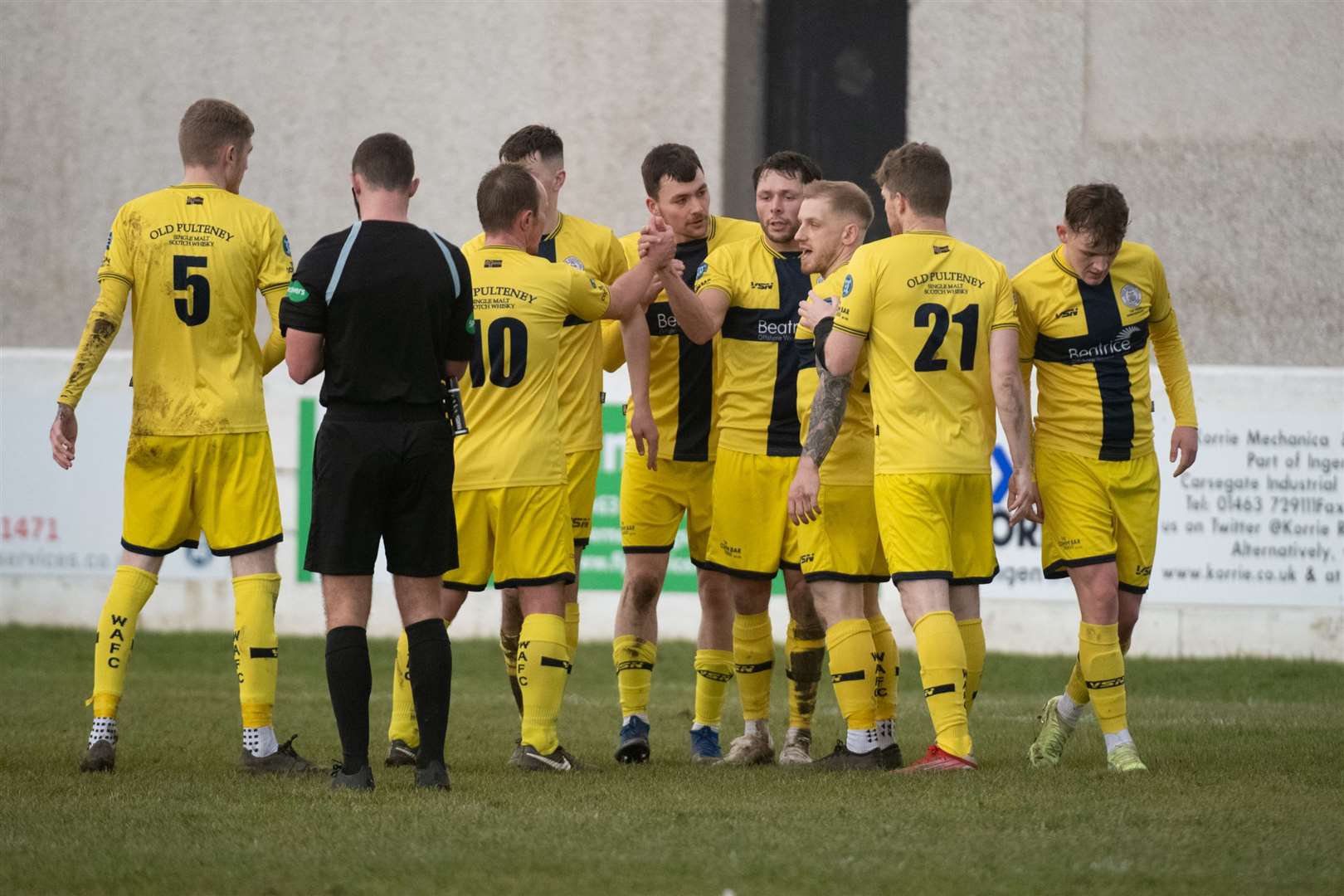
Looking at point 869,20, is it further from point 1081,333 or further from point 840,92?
A: point 1081,333

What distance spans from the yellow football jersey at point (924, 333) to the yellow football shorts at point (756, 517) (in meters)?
0.82

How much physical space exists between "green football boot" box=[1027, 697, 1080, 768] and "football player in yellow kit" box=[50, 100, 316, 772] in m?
2.93

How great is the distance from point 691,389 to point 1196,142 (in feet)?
33.6

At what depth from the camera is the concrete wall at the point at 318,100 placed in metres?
17.3

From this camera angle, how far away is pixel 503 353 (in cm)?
652

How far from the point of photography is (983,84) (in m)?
16.6

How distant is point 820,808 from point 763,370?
2292mm

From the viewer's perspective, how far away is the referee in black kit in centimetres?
575

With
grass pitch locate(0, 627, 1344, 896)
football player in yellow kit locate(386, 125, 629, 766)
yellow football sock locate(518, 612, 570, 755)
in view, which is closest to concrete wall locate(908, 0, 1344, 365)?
grass pitch locate(0, 627, 1344, 896)

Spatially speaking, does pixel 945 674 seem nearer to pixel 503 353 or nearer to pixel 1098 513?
pixel 1098 513

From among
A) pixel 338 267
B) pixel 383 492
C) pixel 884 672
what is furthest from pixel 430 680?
pixel 884 672

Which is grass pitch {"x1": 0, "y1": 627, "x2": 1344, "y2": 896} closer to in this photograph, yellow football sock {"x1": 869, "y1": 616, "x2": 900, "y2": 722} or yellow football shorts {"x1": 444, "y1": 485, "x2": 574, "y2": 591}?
yellow football sock {"x1": 869, "y1": 616, "x2": 900, "y2": 722}

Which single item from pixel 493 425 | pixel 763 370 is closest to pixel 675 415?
pixel 763 370

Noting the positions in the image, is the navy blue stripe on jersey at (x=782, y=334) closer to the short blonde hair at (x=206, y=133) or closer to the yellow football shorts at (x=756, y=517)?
the yellow football shorts at (x=756, y=517)
